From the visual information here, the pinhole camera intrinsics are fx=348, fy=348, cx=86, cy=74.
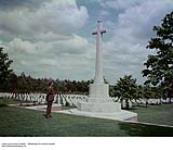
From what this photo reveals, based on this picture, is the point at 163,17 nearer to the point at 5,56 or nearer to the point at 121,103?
the point at 121,103

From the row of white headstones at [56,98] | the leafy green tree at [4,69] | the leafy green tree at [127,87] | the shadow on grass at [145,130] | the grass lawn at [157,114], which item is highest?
the leafy green tree at [4,69]

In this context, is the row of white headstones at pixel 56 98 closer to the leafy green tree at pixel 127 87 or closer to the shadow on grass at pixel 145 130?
the leafy green tree at pixel 127 87

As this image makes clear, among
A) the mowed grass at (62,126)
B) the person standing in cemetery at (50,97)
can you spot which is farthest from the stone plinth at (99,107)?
the person standing in cemetery at (50,97)

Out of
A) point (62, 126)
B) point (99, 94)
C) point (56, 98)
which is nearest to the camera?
point (62, 126)

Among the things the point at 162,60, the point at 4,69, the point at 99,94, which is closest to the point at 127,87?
the point at 99,94

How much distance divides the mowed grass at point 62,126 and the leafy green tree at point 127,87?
229 mm

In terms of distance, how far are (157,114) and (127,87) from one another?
35cm

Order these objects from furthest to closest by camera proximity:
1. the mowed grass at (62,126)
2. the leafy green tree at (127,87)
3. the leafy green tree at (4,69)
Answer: the leafy green tree at (127,87) → the leafy green tree at (4,69) → the mowed grass at (62,126)

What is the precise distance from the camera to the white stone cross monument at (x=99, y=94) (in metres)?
2.99

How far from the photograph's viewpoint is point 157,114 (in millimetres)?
2979

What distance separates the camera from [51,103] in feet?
9.56

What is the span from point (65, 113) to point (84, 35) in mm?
683

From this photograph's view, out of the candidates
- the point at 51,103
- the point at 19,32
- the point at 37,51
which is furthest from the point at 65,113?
the point at 19,32

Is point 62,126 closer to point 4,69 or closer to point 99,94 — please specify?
point 99,94
